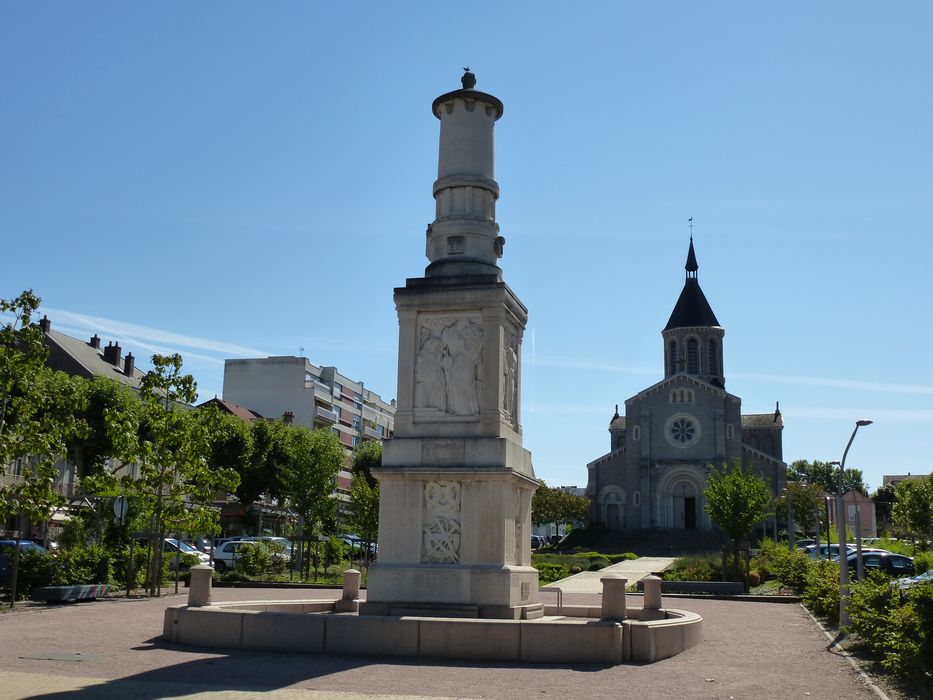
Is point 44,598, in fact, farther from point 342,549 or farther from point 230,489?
point 342,549

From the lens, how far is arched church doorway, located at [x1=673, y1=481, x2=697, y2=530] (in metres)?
76.1

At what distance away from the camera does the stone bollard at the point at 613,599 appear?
13.2 m

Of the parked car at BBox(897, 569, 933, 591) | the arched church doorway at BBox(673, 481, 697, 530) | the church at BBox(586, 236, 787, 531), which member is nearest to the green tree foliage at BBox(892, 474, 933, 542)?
the church at BBox(586, 236, 787, 531)

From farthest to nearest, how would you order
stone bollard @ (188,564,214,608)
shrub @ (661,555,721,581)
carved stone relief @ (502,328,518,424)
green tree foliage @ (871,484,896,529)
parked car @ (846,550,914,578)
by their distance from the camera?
1. green tree foliage @ (871,484,896,529)
2. parked car @ (846,550,914,578)
3. shrub @ (661,555,721,581)
4. carved stone relief @ (502,328,518,424)
5. stone bollard @ (188,564,214,608)

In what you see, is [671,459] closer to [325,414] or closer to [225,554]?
[325,414]

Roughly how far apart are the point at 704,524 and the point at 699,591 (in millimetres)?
44515

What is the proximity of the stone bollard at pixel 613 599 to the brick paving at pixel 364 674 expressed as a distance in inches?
40.3

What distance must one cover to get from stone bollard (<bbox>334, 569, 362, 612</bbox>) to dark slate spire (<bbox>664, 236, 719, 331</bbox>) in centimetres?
7671

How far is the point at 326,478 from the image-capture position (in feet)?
144

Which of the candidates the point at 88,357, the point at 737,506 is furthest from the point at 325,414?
the point at 737,506

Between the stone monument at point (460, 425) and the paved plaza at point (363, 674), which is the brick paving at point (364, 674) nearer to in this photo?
the paved plaza at point (363, 674)

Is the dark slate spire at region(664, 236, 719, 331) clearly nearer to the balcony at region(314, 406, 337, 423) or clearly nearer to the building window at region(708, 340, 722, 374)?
the building window at region(708, 340, 722, 374)

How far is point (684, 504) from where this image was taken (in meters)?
76.8

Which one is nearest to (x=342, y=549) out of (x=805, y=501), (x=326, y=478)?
(x=326, y=478)
